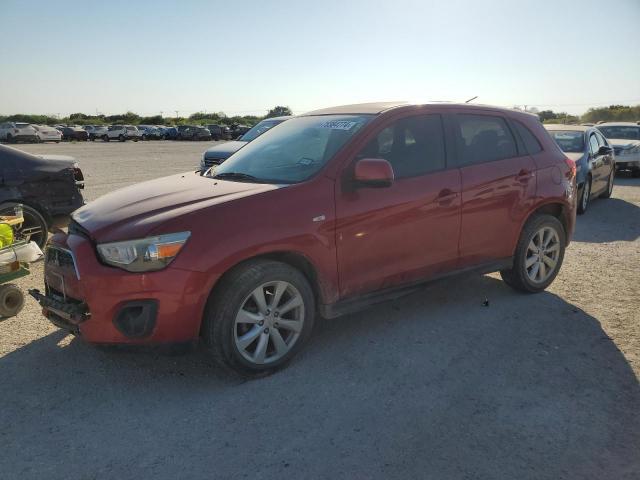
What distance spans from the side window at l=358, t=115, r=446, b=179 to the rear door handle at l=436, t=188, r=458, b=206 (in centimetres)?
20

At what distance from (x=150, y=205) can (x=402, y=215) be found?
1.85m

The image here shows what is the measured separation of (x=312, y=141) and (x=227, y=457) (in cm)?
251

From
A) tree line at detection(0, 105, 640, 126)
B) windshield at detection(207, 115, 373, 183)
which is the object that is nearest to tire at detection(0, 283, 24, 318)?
windshield at detection(207, 115, 373, 183)

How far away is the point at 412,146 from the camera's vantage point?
4.47 m

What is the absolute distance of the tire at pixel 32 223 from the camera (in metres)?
6.79

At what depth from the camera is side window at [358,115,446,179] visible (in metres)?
4.29

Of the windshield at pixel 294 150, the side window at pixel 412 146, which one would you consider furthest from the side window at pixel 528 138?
the windshield at pixel 294 150

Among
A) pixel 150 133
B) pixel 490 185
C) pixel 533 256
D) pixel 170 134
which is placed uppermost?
pixel 490 185

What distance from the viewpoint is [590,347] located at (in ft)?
13.8

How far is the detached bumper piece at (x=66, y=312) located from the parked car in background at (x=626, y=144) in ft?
52.1

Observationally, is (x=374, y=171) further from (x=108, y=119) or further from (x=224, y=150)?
(x=108, y=119)

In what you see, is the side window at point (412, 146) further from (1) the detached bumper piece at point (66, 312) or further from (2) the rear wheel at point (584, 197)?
(2) the rear wheel at point (584, 197)

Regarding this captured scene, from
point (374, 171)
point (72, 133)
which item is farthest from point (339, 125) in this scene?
point (72, 133)

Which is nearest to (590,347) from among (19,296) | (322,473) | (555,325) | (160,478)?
(555,325)
